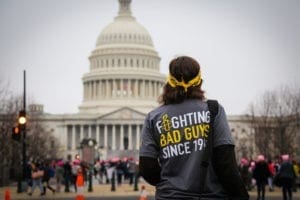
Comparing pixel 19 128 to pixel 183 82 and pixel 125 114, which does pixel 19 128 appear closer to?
pixel 183 82

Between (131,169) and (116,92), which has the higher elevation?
(116,92)

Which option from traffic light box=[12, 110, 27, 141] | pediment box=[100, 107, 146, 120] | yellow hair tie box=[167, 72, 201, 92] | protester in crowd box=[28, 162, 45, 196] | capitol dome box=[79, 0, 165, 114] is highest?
capitol dome box=[79, 0, 165, 114]

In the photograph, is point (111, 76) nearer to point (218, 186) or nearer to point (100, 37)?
point (100, 37)

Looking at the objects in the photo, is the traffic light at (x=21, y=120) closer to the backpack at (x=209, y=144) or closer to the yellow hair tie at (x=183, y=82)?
the yellow hair tie at (x=183, y=82)

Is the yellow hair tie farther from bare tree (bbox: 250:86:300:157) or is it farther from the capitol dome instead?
the capitol dome

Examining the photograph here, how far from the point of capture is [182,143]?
6.21 m

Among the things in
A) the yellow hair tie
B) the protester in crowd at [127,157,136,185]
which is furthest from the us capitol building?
the yellow hair tie

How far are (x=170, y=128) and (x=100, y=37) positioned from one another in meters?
190

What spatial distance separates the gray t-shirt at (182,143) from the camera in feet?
19.9

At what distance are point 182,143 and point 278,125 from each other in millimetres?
69467

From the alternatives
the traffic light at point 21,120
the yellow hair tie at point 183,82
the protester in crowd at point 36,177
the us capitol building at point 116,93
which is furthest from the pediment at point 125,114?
the yellow hair tie at point 183,82

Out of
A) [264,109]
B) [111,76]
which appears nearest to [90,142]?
[264,109]

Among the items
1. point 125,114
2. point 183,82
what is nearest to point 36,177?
point 183,82

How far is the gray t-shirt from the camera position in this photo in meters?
6.08
